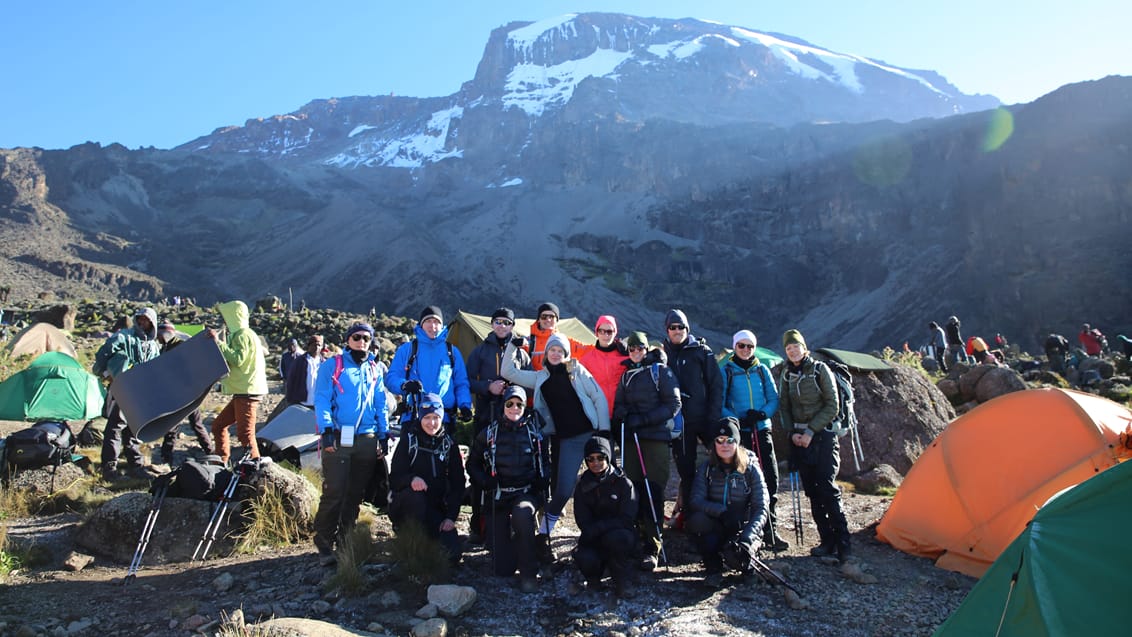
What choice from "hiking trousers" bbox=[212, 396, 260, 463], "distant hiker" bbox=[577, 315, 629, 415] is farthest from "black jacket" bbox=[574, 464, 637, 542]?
"hiking trousers" bbox=[212, 396, 260, 463]

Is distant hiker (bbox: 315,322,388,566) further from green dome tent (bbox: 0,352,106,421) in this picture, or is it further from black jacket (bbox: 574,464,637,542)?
green dome tent (bbox: 0,352,106,421)

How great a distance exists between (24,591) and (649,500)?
4238 millimetres

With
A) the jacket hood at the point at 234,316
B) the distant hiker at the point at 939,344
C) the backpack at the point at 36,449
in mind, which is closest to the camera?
the backpack at the point at 36,449

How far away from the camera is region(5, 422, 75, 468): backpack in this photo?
6.79 metres

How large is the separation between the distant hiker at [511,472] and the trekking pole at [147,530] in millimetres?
2426

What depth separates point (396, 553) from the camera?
15.9 feet

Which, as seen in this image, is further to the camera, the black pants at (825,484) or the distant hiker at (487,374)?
the distant hiker at (487,374)

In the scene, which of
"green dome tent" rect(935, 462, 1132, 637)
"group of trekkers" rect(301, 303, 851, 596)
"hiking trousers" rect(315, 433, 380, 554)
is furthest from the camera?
"hiking trousers" rect(315, 433, 380, 554)

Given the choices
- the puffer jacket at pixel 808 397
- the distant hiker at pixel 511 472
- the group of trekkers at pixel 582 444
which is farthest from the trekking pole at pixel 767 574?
the distant hiker at pixel 511 472

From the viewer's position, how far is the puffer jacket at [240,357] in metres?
6.91

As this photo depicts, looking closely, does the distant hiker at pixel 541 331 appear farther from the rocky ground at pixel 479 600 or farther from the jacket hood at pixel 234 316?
the jacket hood at pixel 234 316

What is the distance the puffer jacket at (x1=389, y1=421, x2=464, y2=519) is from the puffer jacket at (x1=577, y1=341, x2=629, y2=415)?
128 cm

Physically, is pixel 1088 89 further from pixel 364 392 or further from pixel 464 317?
pixel 364 392

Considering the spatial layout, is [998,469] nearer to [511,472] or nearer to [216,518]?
[511,472]
